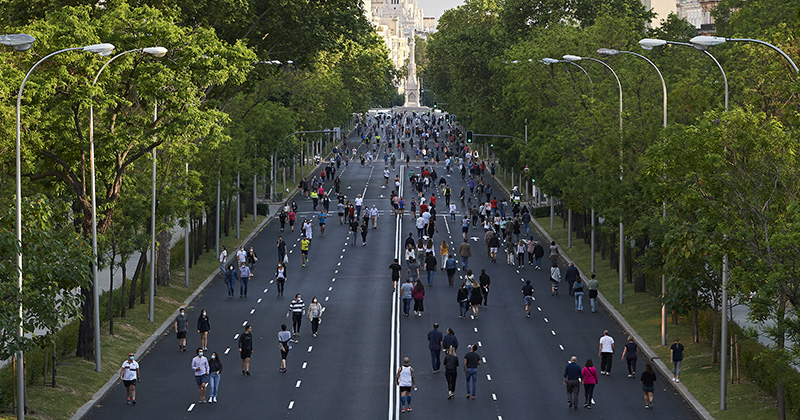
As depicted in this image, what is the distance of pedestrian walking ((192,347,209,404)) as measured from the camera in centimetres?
2775

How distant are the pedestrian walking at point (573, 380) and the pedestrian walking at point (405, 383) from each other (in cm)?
351

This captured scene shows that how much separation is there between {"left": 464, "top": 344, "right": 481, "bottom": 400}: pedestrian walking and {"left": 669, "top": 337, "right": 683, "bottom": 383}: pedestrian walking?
16.8 feet

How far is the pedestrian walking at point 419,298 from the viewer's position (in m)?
38.6

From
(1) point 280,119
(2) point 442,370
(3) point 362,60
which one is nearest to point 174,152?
(2) point 442,370

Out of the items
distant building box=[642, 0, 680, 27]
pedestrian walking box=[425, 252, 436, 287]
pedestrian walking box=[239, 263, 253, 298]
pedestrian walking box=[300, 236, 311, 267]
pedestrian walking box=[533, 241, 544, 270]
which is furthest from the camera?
distant building box=[642, 0, 680, 27]

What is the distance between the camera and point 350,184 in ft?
287

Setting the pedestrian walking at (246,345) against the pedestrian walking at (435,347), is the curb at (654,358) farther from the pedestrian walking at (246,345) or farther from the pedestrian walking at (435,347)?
the pedestrian walking at (246,345)

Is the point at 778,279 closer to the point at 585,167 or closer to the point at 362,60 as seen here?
the point at 585,167

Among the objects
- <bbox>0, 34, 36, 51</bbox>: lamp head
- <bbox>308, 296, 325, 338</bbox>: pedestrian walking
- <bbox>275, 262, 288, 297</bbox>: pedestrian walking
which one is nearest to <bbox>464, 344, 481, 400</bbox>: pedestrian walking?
<bbox>308, 296, 325, 338</bbox>: pedestrian walking

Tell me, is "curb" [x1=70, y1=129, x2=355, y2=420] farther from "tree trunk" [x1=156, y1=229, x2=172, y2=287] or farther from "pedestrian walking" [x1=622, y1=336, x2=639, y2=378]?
"pedestrian walking" [x1=622, y1=336, x2=639, y2=378]

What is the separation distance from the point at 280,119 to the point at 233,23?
77.9 ft

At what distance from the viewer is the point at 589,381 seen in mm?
27281

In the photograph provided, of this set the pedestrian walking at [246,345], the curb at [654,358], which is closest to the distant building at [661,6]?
the curb at [654,358]

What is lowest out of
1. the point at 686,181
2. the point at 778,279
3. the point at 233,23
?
the point at 778,279
